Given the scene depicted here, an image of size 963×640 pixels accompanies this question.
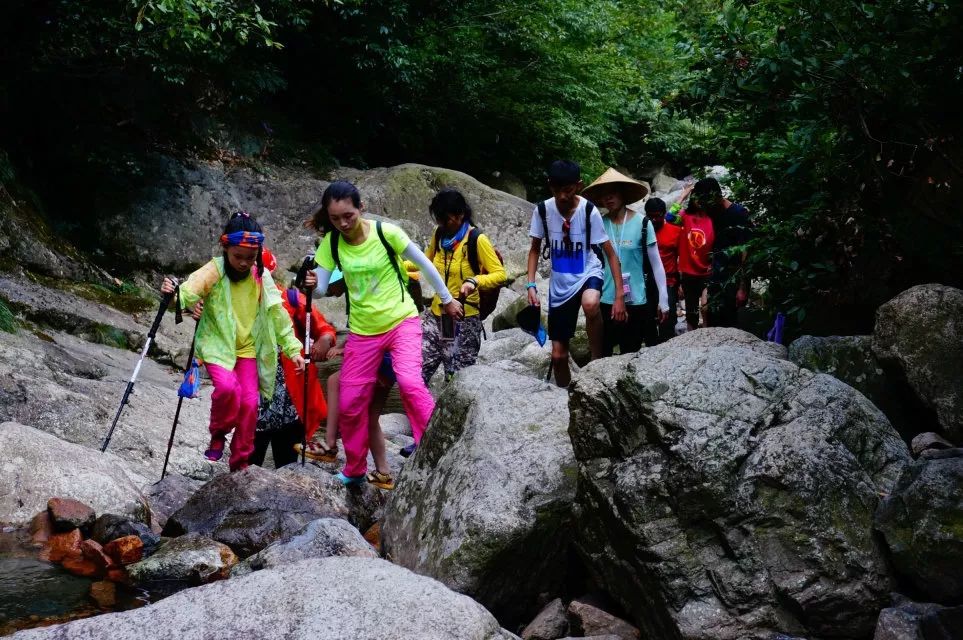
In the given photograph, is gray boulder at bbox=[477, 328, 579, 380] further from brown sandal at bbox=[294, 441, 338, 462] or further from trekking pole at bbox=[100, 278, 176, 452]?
trekking pole at bbox=[100, 278, 176, 452]

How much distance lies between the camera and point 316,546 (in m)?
4.86

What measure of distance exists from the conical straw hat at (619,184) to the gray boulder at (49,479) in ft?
13.6

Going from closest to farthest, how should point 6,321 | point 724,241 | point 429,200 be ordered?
point 724,241 → point 6,321 → point 429,200

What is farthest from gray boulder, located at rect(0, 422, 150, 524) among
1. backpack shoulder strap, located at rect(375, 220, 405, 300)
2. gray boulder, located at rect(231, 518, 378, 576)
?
backpack shoulder strap, located at rect(375, 220, 405, 300)

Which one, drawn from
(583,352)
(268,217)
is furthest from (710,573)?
(268,217)

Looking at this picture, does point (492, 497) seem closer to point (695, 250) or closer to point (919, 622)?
point (919, 622)

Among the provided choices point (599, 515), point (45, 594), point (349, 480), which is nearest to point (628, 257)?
point (349, 480)

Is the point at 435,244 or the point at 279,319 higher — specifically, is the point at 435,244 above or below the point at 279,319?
above

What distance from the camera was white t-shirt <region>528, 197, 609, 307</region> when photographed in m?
6.98

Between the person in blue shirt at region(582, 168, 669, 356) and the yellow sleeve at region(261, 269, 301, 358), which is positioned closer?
the yellow sleeve at region(261, 269, 301, 358)

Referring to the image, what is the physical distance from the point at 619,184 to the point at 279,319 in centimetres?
287

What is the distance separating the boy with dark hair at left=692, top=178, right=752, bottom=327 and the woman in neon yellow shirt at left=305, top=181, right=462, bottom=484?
289 centimetres

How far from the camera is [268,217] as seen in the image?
15.5 m

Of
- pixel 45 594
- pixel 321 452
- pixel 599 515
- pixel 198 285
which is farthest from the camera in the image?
pixel 321 452
